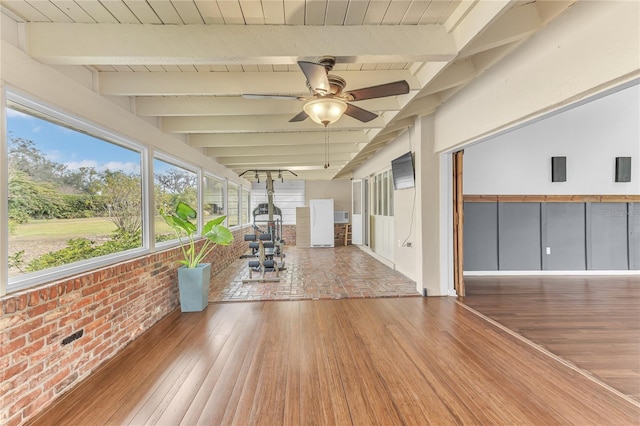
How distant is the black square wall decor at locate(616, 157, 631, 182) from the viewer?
539 centimetres

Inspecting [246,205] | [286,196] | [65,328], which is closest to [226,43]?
[65,328]

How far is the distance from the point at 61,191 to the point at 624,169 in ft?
28.3

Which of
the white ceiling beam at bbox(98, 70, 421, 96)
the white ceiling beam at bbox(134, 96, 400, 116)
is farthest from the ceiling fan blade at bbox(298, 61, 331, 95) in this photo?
the white ceiling beam at bbox(134, 96, 400, 116)

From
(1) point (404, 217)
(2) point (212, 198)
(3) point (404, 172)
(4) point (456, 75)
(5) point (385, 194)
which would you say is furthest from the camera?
(5) point (385, 194)

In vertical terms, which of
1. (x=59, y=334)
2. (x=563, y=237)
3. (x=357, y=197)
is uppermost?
(x=357, y=197)

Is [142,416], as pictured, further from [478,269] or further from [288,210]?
[288,210]

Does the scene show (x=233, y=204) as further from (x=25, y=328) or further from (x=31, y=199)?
(x=25, y=328)

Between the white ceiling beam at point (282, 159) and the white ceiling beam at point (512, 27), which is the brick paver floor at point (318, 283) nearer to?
the white ceiling beam at point (282, 159)

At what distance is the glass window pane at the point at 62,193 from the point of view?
1918 millimetres

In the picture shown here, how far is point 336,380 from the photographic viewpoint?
2182mm

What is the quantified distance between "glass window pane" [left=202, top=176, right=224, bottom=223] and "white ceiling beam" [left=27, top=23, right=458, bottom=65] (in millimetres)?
3582

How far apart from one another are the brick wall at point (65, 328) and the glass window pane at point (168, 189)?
672 mm

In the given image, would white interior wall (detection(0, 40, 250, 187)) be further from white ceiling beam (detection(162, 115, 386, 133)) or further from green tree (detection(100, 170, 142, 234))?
green tree (detection(100, 170, 142, 234))

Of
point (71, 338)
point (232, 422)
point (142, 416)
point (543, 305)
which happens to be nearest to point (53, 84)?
point (71, 338)
